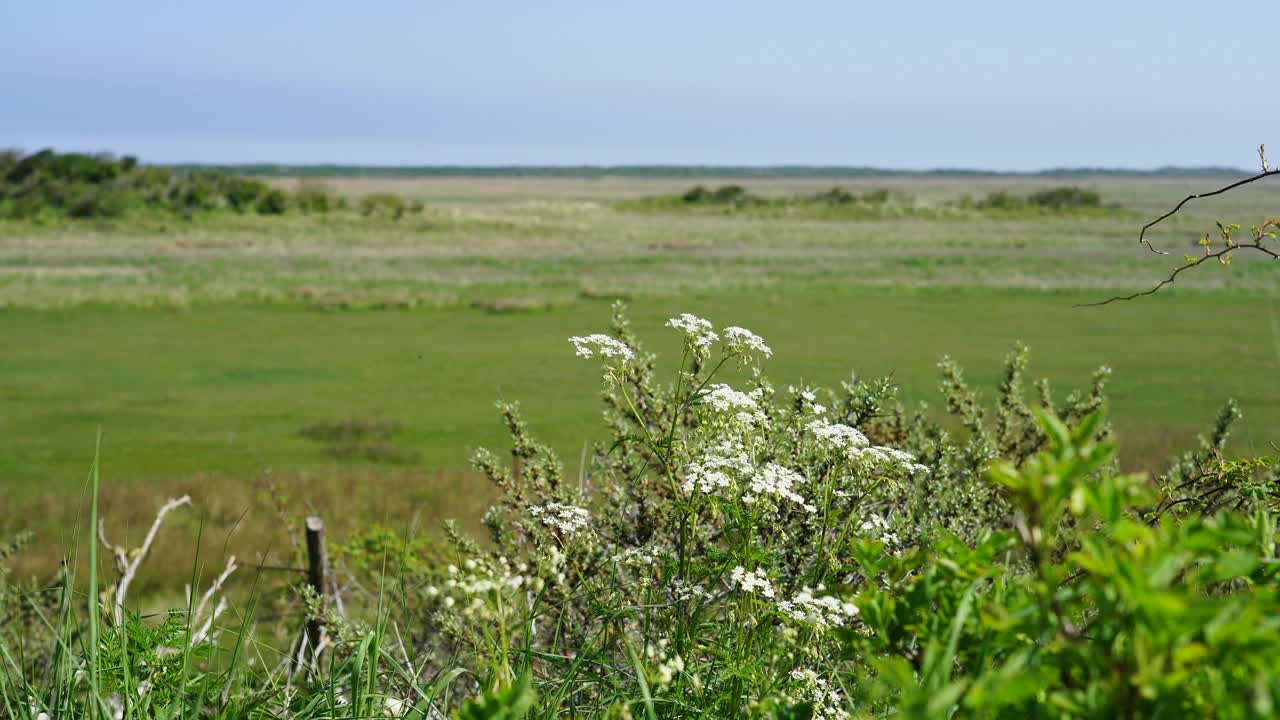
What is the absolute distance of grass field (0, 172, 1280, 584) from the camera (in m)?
9.07

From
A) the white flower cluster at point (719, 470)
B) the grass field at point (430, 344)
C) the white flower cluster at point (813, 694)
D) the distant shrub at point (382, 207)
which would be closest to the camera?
the white flower cluster at point (813, 694)

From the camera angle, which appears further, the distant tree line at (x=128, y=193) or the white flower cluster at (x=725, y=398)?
the distant tree line at (x=128, y=193)

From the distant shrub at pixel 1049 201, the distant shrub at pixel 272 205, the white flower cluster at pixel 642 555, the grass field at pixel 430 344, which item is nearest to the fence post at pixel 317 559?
the grass field at pixel 430 344

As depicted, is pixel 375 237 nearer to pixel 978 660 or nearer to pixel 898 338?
pixel 898 338

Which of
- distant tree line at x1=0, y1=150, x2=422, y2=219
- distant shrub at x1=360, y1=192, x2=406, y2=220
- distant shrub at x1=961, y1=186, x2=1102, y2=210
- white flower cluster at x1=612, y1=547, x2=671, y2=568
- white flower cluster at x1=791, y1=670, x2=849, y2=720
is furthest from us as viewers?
distant shrub at x1=961, y1=186, x2=1102, y2=210

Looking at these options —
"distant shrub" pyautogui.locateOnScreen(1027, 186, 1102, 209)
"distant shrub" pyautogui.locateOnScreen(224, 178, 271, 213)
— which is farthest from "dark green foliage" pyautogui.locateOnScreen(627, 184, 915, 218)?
"distant shrub" pyautogui.locateOnScreen(224, 178, 271, 213)

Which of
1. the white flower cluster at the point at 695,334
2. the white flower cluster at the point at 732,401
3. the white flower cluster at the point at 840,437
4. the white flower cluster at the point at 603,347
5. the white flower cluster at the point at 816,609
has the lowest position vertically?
the white flower cluster at the point at 816,609

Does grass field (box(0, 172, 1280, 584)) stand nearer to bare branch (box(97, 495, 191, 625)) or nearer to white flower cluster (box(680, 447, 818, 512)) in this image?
bare branch (box(97, 495, 191, 625))

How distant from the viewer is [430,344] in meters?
15.3

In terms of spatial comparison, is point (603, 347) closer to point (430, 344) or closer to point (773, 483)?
point (773, 483)

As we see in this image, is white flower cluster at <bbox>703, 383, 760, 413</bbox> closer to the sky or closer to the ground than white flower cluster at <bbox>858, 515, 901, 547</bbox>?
closer to the sky

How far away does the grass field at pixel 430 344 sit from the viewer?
9070 mm

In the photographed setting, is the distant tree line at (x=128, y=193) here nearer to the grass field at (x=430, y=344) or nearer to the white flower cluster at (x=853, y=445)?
the grass field at (x=430, y=344)

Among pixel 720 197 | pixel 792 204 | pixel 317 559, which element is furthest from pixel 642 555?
pixel 720 197
